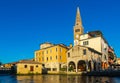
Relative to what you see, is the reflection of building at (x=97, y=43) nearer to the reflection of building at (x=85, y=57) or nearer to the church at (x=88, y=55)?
the church at (x=88, y=55)

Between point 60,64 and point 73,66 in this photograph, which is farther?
point 60,64

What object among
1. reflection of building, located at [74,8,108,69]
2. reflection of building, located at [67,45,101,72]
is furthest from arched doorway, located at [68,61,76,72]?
reflection of building, located at [74,8,108,69]

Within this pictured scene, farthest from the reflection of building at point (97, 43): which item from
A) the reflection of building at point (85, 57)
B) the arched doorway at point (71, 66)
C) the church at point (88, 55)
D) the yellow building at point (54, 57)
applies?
the yellow building at point (54, 57)

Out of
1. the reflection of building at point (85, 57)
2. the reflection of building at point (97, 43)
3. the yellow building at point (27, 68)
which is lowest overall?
the yellow building at point (27, 68)

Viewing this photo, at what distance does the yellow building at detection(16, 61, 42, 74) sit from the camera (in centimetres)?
8100

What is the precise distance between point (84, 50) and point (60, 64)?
1934cm

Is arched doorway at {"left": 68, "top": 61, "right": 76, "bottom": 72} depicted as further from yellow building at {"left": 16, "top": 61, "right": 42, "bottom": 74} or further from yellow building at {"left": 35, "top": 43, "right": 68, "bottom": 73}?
yellow building at {"left": 16, "top": 61, "right": 42, "bottom": 74}

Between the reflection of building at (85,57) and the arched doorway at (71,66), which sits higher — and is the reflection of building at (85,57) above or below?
above

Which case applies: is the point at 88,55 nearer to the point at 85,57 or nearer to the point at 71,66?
the point at 85,57

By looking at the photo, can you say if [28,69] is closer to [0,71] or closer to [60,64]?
[60,64]

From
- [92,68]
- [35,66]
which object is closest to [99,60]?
[92,68]

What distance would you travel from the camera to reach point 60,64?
299ft

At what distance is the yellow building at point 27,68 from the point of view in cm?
8100

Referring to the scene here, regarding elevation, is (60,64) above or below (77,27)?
below
